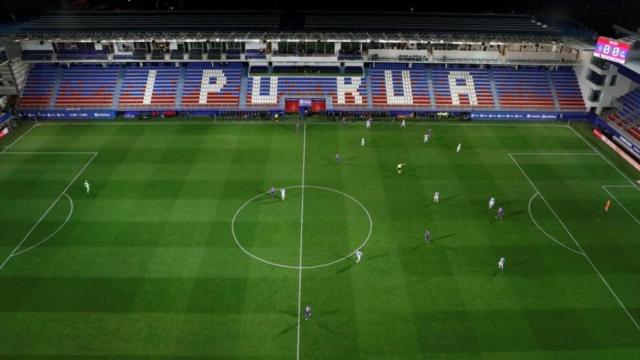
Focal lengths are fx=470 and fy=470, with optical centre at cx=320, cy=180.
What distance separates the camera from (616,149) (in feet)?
156

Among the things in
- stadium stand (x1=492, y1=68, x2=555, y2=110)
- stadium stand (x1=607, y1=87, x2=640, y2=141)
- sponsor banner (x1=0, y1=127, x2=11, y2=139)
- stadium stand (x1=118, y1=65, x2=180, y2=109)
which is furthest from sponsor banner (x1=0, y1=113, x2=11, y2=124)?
stadium stand (x1=607, y1=87, x2=640, y2=141)

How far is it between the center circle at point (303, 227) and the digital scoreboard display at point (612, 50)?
1282 inches

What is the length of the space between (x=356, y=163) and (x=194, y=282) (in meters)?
20.3

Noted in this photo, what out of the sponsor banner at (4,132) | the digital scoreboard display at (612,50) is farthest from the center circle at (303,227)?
the digital scoreboard display at (612,50)

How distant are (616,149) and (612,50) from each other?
10474 millimetres

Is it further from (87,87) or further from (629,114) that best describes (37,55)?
(629,114)

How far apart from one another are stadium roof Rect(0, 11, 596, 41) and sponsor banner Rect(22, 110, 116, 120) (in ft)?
29.1

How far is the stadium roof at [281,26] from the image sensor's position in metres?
56.0

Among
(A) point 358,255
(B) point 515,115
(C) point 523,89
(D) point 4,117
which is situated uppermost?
(C) point 523,89

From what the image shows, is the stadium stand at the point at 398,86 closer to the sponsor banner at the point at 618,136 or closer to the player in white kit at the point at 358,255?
the sponsor banner at the point at 618,136

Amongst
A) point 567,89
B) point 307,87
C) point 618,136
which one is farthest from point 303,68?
point 618,136

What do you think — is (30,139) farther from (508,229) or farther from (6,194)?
(508,229)

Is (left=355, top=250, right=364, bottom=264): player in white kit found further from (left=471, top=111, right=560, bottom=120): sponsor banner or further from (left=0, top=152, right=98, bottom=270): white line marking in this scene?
(left=471, top=111, right=560, bottom=120): sponsor banner

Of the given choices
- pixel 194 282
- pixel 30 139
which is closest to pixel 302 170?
pixel 194 282
